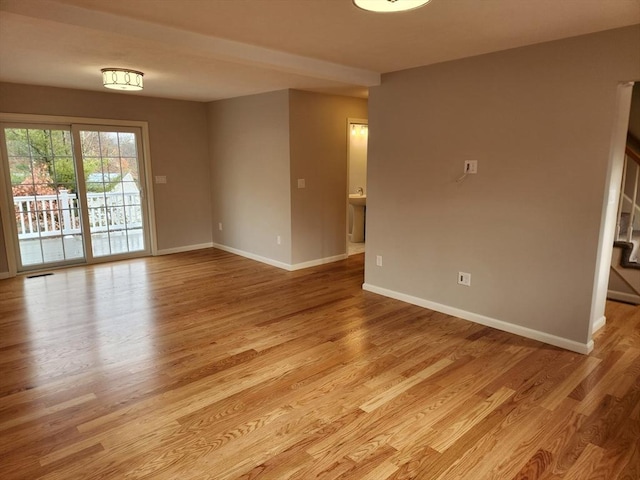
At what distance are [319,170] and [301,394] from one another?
3.59 meters

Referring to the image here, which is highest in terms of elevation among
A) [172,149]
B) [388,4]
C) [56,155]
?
[388,4]

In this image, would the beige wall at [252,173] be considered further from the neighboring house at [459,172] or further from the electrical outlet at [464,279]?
the electrical outlet at [464,279]

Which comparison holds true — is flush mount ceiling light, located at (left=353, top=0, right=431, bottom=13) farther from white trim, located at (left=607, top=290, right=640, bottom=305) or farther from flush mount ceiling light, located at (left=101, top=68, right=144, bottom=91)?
white trim, located at (left=607, top=290, right=640, bottom=305)

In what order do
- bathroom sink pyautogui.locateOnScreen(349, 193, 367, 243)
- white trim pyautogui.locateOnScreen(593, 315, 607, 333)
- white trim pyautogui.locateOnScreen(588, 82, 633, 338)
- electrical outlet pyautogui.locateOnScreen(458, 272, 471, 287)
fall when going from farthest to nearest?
bathroom sink pyautogui.locateOnScreen(349, 193, 367, 243) < electrical outlet pyautogui.locateOnScreen(458, 272, 471, 287) < white trim pyautogui.locateOnScreen(593, 315, 607, 333) < white trim pyautogui.locateOnScreen(588, 82, 633, 338)

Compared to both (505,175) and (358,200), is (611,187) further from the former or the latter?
(358,200)

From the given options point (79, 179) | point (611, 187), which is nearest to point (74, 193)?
point (79, 179)

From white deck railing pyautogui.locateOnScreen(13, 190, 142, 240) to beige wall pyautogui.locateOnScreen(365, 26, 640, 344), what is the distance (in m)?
3.91

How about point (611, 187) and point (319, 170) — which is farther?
point (319, 170)

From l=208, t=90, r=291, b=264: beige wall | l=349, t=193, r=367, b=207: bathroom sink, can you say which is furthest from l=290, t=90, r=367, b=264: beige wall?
l=349, t=193, r=367, b=207: bathroom sink

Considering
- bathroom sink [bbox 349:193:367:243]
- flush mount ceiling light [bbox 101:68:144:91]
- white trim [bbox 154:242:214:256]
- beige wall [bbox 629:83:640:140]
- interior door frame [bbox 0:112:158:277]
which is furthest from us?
bathroom sink [bbox 349:193:367:243]

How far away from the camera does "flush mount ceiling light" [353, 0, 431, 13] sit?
7.02ft

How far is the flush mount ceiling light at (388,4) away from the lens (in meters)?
2.14

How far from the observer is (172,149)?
6.44 meters

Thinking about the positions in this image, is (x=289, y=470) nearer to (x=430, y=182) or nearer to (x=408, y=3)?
(x=408, y=3)
